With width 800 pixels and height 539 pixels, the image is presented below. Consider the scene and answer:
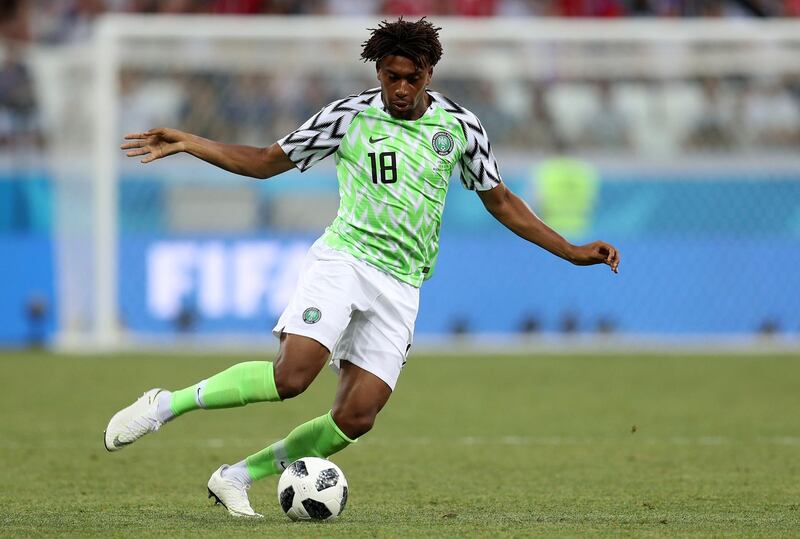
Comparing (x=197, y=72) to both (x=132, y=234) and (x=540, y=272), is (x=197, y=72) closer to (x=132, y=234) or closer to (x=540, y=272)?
(x=132, y=234)

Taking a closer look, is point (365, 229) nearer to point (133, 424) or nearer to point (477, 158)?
point (477, 158)

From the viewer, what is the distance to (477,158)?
6.29 meters

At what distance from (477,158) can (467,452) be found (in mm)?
3021

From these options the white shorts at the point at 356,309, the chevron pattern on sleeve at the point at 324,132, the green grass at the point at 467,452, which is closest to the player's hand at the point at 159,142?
the chevron pattern on sleeve at the point at 324,132

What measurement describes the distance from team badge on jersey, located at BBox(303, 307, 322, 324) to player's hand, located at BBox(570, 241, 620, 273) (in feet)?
3.91

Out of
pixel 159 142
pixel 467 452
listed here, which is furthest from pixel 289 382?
pixel 467 452

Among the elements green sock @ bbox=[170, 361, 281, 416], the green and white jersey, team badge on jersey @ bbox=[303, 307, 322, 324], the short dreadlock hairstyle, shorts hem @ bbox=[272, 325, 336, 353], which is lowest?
green sock @ bbox=[170, 361, 281, 416]

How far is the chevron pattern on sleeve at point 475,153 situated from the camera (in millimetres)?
6277

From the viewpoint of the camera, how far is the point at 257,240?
15.8 meters

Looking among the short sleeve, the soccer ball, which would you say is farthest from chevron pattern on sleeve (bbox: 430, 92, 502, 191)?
the soccer ball

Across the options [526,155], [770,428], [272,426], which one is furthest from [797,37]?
[272,426]

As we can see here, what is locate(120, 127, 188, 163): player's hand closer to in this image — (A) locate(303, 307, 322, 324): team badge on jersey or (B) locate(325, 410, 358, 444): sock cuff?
(A) locate(303, 307, 322, 324): team badge on jersey

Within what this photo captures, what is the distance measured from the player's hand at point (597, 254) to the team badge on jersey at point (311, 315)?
1.19m

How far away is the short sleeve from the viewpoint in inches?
247
